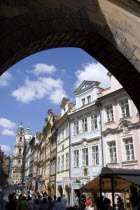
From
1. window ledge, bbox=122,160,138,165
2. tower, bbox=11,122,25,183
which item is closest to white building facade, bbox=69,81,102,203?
window ledge, bbox=122,160,138,165

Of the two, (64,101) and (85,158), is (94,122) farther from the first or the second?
(64,101)

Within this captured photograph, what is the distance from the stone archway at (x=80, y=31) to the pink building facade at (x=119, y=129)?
40.2ft

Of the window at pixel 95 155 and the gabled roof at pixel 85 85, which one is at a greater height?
the gabled roof at pixel 85 85

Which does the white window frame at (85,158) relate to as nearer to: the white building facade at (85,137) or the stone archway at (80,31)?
the white building facade at (85,137)

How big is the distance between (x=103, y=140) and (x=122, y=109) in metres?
3.21

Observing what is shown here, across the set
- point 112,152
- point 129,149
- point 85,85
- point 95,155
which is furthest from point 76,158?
point 85,85

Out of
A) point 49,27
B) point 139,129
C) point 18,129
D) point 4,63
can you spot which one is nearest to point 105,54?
point 49,27

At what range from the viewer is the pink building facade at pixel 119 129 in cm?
1670

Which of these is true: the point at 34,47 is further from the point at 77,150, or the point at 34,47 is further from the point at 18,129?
the point at 18,129

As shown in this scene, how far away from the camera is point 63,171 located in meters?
25.8

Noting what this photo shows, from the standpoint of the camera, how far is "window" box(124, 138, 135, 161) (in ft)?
55.0

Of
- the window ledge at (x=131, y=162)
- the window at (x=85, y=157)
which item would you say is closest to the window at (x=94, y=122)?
the window at (x=85, y=157)

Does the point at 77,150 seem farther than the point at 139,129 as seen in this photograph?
Yes

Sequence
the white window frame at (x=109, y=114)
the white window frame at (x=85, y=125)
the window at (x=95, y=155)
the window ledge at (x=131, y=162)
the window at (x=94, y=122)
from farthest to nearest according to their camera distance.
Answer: the white window frame at (x=85, y=125) → the window at (x=94, y=122) → the window at (x=95, y=155) → the white window frame at (x=109, y=114) → the window ledge at (x=131, y=162)
